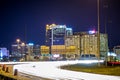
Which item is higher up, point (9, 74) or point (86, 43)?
point (86, 43)

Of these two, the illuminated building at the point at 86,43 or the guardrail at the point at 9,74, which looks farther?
the illuminated building at the point at 86,43

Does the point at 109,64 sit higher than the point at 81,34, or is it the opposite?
the point at 81,34

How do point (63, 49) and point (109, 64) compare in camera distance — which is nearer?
point (109, 64)

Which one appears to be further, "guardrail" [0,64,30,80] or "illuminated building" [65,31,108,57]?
"illuminated building" [65,31,108,57]

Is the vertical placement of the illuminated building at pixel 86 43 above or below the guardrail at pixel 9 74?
above

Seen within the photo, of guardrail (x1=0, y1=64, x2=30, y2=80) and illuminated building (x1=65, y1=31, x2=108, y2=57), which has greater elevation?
illuminated building (x1=65, y1=31, x2=108, y2=57)

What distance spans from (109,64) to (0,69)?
23.9 m

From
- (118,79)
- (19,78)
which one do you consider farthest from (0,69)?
(118,79)

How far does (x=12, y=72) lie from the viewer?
1265 inches

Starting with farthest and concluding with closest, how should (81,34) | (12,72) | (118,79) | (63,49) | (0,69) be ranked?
(81,34), (63,49), (0,69), (12,72), (118,79)

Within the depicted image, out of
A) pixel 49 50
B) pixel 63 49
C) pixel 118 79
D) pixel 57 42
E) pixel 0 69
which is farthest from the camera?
pixel 57 42

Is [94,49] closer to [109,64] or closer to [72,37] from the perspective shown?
[72,37]

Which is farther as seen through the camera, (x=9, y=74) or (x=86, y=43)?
(x=86, y=43)

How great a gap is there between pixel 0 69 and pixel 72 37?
474ft
